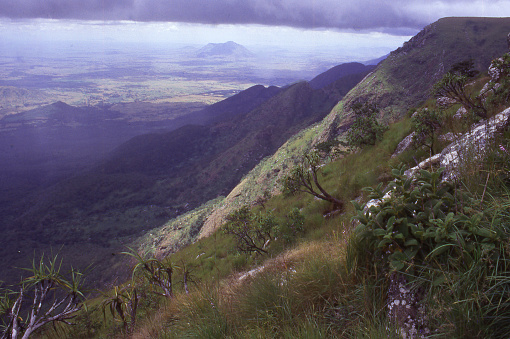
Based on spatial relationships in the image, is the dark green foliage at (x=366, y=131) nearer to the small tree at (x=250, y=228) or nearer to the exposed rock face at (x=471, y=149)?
the small tree at (x=250, y=228)

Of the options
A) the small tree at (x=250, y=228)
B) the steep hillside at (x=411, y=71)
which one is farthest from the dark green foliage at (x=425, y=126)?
the steep hillside at (x=411, y=71)

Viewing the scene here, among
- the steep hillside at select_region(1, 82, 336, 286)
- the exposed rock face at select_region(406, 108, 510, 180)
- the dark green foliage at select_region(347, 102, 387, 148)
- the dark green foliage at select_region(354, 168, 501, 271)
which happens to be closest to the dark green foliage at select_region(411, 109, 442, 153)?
the exposed rock face at select_region(406, 108, 510, 180)

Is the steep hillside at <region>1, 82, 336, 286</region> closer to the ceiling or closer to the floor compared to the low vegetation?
closer to the floor

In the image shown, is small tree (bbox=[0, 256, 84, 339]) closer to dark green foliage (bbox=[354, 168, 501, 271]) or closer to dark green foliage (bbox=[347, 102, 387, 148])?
dark green foliage (bbox=[354, 168, 501, 271])

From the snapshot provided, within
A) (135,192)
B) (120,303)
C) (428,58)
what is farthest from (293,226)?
(135,192)

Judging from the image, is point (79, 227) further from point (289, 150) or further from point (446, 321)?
point (446, 321)

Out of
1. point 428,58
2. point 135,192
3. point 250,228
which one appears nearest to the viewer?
point 250,228

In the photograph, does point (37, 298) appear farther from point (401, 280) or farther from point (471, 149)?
point (471, 149)

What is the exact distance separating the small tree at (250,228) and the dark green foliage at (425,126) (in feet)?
17.4

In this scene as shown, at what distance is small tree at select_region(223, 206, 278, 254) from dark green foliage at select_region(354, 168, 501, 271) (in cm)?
670

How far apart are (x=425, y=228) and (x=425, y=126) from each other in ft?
18.3

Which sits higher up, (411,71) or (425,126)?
(411,71)

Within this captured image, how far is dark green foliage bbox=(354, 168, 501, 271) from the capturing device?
215cm

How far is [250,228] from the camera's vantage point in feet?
34.8
